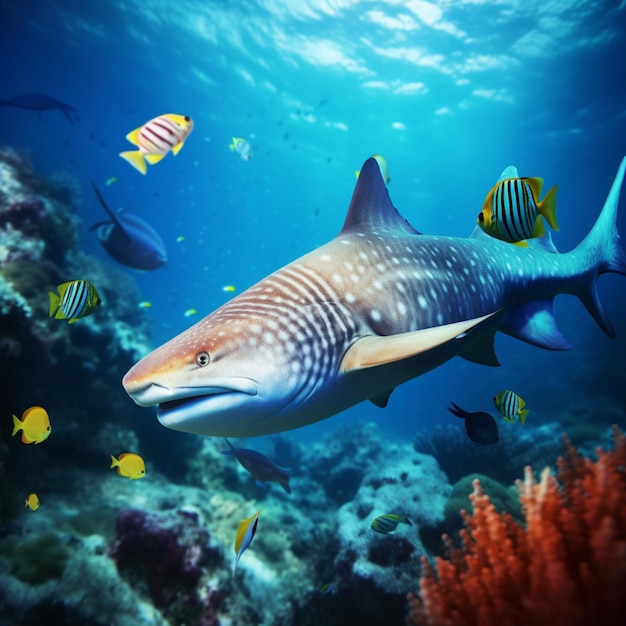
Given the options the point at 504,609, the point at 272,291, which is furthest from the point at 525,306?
the point at 504,609

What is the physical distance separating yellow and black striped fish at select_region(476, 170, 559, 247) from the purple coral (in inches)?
202

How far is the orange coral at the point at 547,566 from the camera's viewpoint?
121cm

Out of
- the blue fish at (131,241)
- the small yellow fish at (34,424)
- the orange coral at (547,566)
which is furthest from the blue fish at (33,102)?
the orange coral at (547,566)

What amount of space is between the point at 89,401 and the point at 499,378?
33.4 meters

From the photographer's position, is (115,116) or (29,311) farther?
(115,116)

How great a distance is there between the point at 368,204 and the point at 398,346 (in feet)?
6.20

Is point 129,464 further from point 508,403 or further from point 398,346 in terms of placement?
point 508,403

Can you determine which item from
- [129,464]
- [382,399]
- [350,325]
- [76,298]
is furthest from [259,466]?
[350,325]

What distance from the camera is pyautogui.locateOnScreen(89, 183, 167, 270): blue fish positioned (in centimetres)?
704

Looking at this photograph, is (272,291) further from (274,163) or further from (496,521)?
(274,163)

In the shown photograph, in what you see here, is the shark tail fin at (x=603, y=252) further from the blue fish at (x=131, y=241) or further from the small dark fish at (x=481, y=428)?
the blue fish at (x=131, y=241)

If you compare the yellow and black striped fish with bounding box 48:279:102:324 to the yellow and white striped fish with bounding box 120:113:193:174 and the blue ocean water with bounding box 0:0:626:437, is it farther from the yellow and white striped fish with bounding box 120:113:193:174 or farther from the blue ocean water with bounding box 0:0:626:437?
the blue ocean water with bounding box 0:0:626:437

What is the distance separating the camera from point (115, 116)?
45.7 meters

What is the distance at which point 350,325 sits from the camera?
8.70 ft
